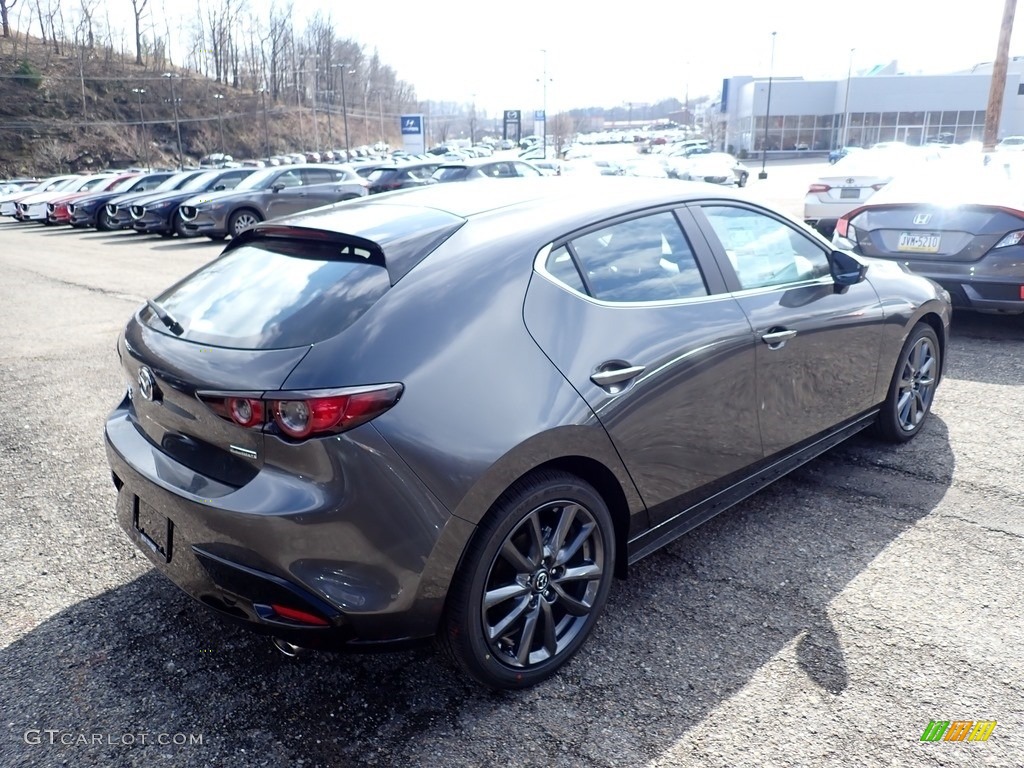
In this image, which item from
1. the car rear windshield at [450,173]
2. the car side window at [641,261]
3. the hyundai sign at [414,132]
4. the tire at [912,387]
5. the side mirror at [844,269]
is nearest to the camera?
the car side window at [641,261]

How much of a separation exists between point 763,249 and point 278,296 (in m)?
2.21

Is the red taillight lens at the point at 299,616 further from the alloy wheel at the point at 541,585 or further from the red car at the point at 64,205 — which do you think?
the red car at the point at 64,205

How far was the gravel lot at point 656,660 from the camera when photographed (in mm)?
2420

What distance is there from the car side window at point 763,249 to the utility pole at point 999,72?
17.8m

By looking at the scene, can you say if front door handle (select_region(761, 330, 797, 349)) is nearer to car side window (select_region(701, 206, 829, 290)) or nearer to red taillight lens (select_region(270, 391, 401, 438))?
car side window (select_region(701, 206, 829, 290))

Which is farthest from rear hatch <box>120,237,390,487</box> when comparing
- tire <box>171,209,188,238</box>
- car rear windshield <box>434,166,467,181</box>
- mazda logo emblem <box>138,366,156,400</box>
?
tire <box>171,209,188,238</box>

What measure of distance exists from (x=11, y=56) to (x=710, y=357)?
99.0 meters

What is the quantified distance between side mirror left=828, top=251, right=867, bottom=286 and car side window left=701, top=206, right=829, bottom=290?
5 centimetres

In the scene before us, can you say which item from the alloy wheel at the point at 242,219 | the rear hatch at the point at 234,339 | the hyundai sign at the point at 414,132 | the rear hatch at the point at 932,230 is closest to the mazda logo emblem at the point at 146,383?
the rear hatch at the point at 234,339

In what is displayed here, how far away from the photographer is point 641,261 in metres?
3.12

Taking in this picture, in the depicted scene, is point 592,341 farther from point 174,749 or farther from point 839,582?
point 174,749

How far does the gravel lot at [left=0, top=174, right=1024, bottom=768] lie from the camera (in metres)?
2.42

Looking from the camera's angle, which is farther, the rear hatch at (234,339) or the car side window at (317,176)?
the car side window at (317,176)

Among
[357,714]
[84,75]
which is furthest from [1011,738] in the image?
[84,75]
